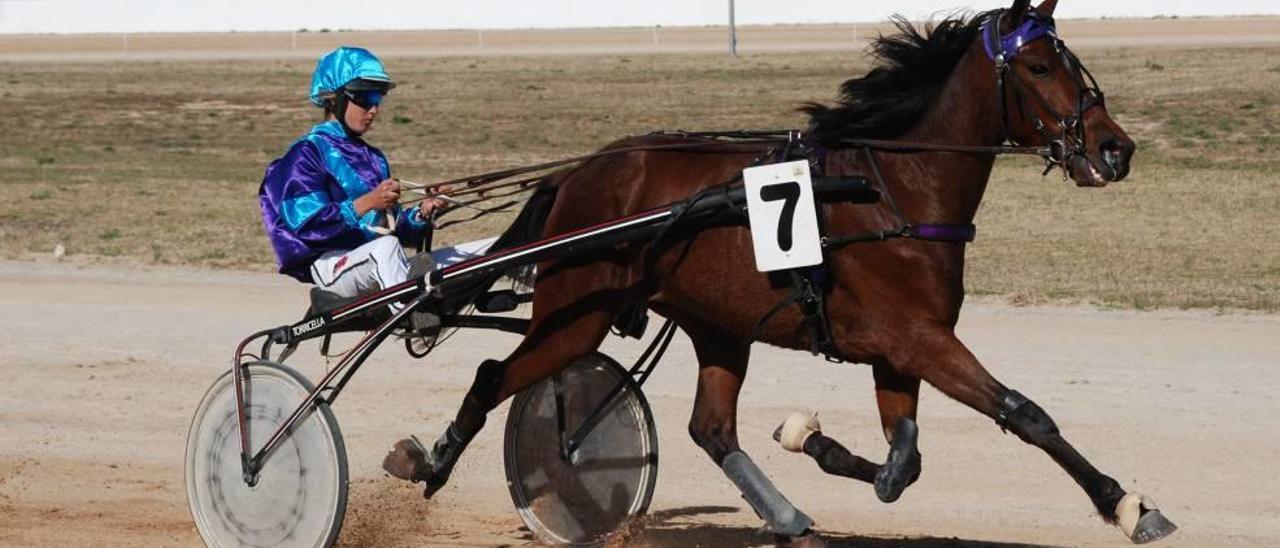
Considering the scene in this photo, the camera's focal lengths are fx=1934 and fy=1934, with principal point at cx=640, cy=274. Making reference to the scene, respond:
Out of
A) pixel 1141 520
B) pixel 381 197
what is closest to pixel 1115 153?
pixel 1141 520

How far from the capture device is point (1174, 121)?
20.2 metres

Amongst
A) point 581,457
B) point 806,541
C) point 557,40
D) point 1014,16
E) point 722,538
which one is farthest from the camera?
point 557,40

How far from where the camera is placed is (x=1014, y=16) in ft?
16.9

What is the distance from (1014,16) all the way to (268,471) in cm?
A: 257

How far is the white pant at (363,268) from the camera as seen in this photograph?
5.85 metres

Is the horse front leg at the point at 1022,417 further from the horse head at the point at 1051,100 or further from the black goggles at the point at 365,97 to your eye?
the black goggles at the point at 365,97

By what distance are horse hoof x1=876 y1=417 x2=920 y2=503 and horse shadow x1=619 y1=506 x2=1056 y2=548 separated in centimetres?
97

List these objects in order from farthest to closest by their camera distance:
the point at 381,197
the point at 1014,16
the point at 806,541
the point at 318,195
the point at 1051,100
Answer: the point at 318,195, the point at 381,197, the point at 806,541, the point at 1014,16, the point at 1051,100

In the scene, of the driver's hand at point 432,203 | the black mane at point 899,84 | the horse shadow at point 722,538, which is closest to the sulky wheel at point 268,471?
the driver's hand at point 432,203

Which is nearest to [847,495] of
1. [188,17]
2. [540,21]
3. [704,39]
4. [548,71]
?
[548,71]

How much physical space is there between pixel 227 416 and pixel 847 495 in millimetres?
2373

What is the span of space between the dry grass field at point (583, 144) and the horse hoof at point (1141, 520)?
6.05 metres

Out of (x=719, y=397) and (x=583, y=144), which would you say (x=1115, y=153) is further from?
(x=583, y=144)

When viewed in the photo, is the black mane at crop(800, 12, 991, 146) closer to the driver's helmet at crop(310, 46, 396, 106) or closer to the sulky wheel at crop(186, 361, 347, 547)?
the driver's helmet at crop(310, 46, 396, 106)
